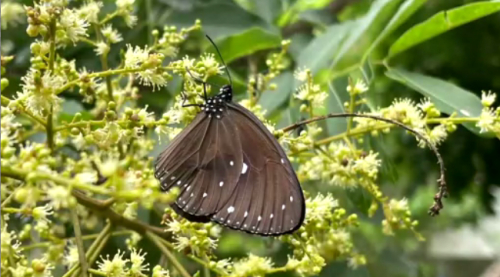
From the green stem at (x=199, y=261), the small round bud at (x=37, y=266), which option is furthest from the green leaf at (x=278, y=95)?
the small round bud at (x=37, y=266)

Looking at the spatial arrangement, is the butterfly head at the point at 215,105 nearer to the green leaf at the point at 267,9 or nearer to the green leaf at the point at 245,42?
the green leaf at the point at 245,42

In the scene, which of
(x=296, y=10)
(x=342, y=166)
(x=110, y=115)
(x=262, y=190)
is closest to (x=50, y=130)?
(x=110, y=115)

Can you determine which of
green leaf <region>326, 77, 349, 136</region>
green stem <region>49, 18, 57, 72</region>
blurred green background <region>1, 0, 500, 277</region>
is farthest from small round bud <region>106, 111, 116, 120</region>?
green leaf <region>326, 77, 349, 136</region>

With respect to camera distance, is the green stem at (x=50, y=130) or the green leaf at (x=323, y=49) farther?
the green leaf at (x=323, y=49)

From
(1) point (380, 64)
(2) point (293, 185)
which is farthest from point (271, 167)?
(1) point (380, 64)

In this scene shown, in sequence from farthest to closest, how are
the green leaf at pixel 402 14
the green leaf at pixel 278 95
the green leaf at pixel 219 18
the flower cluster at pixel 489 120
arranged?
the green leaf at pixel 219 18
the green leaf at pixel 278 95
the green leaf at pixel 402 14
the flower cluster at pixel 489 120

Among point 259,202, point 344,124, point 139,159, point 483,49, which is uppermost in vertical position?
point 483,49

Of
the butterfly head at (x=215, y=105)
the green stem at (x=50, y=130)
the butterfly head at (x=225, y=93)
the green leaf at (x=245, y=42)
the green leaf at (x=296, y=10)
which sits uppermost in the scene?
the green leaf at (x=296, y=10)

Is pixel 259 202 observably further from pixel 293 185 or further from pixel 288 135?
pixel 288 135
